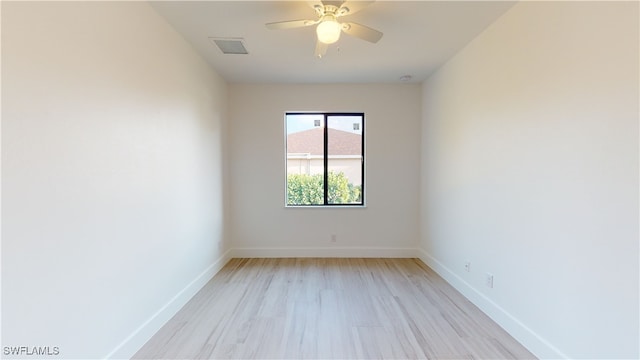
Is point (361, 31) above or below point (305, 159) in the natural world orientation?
above

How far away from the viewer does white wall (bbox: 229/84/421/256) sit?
439 cm

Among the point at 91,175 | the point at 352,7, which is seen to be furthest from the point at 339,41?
the point at 91,175

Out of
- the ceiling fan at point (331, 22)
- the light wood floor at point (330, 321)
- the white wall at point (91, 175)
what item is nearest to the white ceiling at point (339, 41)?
the ceiling fan at point (331, 22)

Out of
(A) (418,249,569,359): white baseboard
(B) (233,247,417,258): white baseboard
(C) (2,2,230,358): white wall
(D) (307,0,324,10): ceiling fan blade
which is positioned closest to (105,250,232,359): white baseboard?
(C) (2,2,230,358): white wall

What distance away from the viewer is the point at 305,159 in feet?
15.0

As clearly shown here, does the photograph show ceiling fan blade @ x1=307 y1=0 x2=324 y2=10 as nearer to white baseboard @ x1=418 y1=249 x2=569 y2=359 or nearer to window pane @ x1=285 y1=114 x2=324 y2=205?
window pane @ x1=285 y1=114 x2=324 y2=205

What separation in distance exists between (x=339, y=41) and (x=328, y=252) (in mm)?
2916

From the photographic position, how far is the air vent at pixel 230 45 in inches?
113

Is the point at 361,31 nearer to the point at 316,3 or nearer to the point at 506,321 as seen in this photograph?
the point at 316,3

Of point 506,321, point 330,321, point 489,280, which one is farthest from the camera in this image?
point 489,280

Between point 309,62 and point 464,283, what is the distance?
9.75 ft

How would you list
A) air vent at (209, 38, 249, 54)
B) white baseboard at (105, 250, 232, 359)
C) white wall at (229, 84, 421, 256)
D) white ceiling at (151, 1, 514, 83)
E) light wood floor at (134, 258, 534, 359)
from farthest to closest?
white wall at (229, 84, 421, 256)
air vent at (209, 38, 249, 54)
white ceiling at (151, 1, 514, 83)
light wood floor at (134, 258, 534, 359)
white baseboard at (105, 250, 232, 359)

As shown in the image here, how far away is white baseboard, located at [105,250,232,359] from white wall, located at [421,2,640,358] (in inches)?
110

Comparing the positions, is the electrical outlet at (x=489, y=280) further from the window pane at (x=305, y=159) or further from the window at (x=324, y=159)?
the window pane at (x=305, y=159)
